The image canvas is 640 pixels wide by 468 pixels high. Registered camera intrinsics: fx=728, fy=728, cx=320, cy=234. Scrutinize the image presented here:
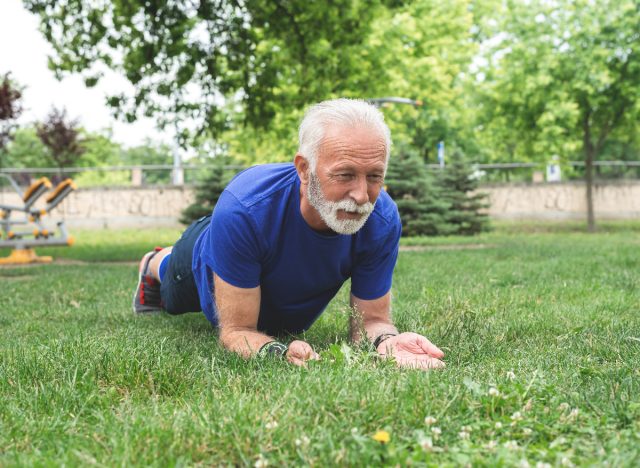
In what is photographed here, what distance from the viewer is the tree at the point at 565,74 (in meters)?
20.8

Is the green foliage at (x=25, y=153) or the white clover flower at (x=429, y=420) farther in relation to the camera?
the green foliage at (x=25, y=153)

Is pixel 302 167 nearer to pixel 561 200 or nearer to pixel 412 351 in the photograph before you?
pixel 412 351

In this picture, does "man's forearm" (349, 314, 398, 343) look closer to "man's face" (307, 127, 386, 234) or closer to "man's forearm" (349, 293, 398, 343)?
"man's forearm" (349, 293, 398, 343)

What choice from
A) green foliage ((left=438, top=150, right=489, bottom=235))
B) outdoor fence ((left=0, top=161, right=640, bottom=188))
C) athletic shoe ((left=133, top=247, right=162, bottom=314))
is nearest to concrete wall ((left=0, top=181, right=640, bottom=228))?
outdoor fence ((left=0, top=161, right=640, bottom=188))

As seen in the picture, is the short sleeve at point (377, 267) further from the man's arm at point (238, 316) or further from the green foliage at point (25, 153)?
the green foliage at point (25, 153)

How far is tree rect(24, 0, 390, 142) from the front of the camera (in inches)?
531

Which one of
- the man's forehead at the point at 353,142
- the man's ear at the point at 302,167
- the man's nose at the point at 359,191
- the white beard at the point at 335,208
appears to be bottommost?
the white beard at the point at 335,208

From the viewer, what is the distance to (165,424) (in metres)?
2.29

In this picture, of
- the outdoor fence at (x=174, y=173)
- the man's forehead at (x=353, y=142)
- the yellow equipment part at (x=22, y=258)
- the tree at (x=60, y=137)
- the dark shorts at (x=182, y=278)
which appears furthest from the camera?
the tree at (x=60, y=137)

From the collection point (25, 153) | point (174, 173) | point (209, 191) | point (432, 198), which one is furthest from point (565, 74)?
point (25, 153)

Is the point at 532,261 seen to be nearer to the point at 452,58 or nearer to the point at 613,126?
the point at 613,126

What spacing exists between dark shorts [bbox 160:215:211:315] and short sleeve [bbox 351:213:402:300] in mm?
1081

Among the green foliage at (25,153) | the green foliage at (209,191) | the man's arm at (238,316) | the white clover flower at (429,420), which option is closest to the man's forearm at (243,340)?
the man's arm at (238,316)

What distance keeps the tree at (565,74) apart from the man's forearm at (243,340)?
19.1m
